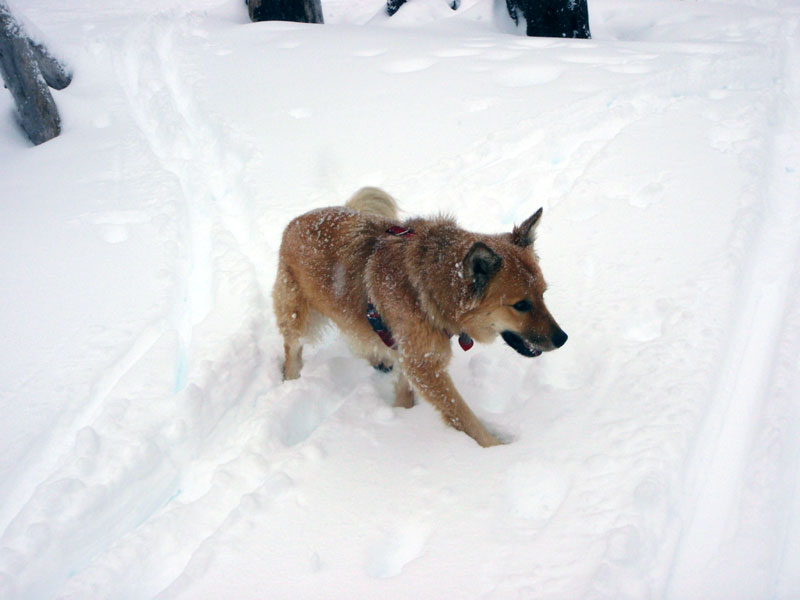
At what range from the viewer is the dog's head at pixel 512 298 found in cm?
271

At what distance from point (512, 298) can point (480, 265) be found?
0.93 feet

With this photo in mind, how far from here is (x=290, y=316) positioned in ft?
11.9

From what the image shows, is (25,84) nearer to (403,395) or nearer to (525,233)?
(403,395)

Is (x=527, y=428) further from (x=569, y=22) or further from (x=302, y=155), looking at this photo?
(x=569, y=22)

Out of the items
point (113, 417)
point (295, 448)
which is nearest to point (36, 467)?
point (113, 417)

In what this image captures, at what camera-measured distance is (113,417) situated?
10.5ft

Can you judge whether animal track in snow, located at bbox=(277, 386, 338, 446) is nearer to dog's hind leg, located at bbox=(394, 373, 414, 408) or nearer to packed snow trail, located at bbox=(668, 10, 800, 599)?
dog's hind leg, located at bbox=(394, 373, 414, 408)

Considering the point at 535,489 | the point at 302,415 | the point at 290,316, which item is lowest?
the point at 302,415

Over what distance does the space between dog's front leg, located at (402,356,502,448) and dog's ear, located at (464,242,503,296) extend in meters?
0.56

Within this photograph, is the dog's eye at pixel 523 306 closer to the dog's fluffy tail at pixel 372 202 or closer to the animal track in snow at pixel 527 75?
the dog's fluffy tail at pixel 372 202

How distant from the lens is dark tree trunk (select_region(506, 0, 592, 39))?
8.10 metres

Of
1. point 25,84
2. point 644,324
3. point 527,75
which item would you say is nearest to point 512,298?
point 644,324

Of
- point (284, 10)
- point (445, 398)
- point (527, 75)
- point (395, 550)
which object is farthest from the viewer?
point (284, 10)

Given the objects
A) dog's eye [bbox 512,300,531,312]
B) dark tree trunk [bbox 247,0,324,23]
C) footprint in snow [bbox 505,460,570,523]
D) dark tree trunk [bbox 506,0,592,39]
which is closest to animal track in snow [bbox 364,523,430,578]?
footprint in snow [bbox 505,460,570,523]
